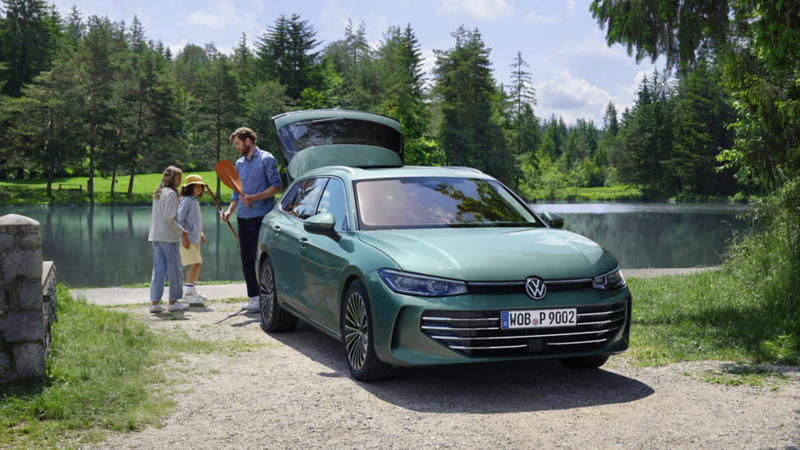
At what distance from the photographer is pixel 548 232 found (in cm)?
619

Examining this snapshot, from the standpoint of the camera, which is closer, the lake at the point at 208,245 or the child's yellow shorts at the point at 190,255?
the child's yellow shorts at the point at 190,255

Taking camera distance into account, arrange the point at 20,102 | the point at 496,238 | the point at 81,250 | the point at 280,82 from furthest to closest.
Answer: the point at 280,82
the point at 20,102
the point at 81,250
the point at 496,238

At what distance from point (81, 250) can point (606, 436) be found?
82.2 ft

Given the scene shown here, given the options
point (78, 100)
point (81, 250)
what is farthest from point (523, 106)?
point (81, 250)

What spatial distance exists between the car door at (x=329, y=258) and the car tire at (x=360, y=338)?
0.21m

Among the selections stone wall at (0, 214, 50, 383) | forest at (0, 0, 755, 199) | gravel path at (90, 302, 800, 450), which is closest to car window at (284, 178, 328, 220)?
gravel path at (90, 302, 800, 450)

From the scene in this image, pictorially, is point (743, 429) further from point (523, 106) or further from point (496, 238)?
point (523, 106)

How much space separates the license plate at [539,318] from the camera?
513cm

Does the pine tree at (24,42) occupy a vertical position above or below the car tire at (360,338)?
above

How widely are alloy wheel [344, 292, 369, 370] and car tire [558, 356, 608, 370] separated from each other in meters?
1.77

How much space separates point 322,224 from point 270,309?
2.25 m

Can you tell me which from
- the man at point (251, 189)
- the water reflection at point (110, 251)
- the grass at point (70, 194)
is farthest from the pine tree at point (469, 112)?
the man at point (251, 189)

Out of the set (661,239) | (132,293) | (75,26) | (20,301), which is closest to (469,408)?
(20,301)

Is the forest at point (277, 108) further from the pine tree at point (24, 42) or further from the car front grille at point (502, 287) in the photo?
the car front grille at point (502, 287)
